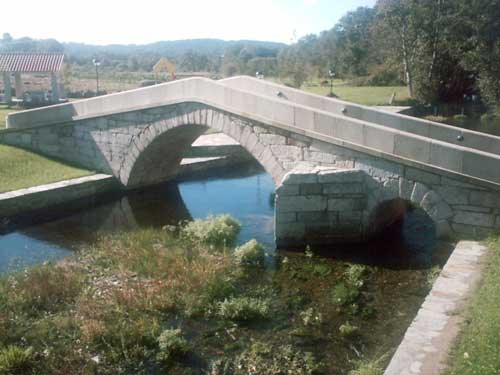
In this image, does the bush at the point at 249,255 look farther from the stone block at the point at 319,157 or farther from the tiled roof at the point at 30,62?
the tiled roof at the point at 30,62

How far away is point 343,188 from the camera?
10.2m

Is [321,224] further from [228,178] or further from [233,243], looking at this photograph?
[228,178]

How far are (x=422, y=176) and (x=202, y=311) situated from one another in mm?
4333

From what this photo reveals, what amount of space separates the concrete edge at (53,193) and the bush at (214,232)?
13.9 ft

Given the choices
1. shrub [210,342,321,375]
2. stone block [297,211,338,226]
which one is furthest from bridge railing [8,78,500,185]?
shrub [210,342,321,375]

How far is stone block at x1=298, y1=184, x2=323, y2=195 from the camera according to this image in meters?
10.2

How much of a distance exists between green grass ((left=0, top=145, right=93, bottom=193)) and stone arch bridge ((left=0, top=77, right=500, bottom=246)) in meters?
0.58

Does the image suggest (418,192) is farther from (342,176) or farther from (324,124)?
(324,124)

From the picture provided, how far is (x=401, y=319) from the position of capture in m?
7.50

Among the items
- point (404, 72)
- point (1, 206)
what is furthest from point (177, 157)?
point (404, 72)

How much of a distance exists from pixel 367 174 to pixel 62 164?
9261 millimetres

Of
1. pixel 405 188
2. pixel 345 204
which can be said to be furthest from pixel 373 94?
pixel 405 188

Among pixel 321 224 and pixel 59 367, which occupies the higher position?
pixel 321 224

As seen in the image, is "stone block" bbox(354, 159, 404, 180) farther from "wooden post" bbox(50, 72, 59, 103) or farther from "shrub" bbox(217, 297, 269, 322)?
"wooden post" bbox(50, 72, 59, 103)
